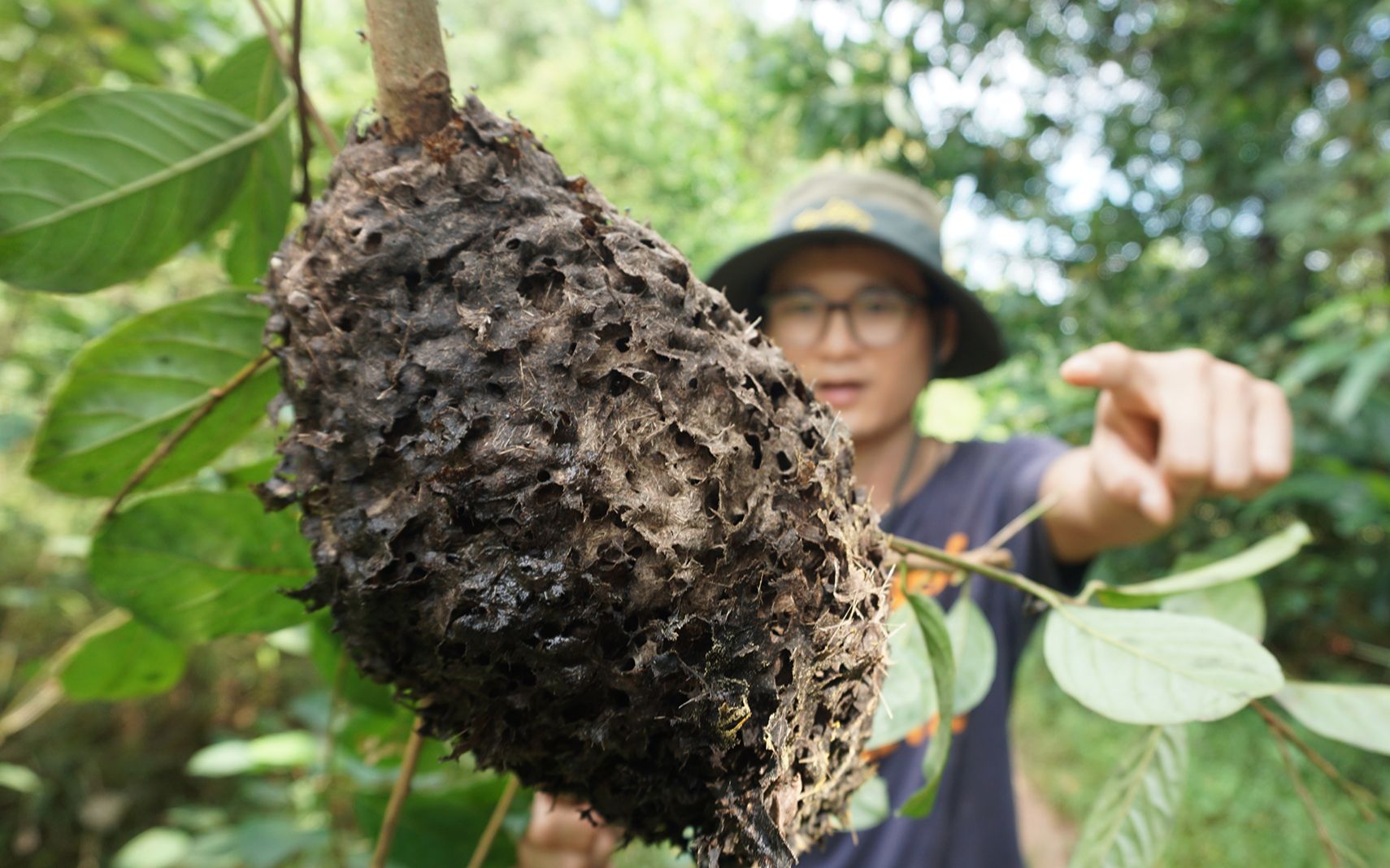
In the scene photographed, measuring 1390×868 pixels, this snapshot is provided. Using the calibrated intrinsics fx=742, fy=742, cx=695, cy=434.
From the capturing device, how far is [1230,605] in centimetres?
114

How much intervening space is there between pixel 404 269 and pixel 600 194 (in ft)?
0.62

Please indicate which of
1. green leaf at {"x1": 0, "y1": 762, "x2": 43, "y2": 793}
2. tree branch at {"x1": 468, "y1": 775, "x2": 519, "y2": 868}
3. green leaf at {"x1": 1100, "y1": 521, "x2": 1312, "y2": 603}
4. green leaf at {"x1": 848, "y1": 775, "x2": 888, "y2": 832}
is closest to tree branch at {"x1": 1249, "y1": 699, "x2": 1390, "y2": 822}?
green leaf at {"x1": 1100, "y1": 521, "x2": 1312, "y2": 603}

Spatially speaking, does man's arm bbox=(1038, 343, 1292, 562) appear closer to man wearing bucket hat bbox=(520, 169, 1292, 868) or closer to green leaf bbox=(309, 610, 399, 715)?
man wearing bucket hat bbox=(520, 169, 1292, 868)

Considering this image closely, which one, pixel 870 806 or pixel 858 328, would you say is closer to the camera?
pixel 870 806

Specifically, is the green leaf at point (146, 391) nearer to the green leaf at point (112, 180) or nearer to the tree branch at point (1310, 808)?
the green leaf at point (112, 180)

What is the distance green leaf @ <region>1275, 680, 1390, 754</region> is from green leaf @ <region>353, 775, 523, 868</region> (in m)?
1.10

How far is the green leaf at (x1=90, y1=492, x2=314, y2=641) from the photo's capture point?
795 mm

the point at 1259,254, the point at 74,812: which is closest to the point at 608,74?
the point at 1259,254

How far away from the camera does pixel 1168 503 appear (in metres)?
1.19

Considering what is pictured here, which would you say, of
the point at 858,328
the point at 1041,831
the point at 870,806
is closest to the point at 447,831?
the point at 870,806

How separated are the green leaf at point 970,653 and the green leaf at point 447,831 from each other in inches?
26.3

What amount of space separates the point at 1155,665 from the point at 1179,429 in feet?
1.94

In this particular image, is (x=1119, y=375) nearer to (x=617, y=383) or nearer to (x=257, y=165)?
(x=617, y=383)

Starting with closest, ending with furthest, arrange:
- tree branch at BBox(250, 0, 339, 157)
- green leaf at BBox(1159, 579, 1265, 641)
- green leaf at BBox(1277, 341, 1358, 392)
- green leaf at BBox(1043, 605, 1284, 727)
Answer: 1. green leaf at BBox(1043, 605, 1284, 727)
2. tree branch at BBox(250, 0, 339, 157)
3. green leaf at BBox(1159, 579, 1265, 641)
4. green leaf at BBox(1277, 341, 1358, 392)
